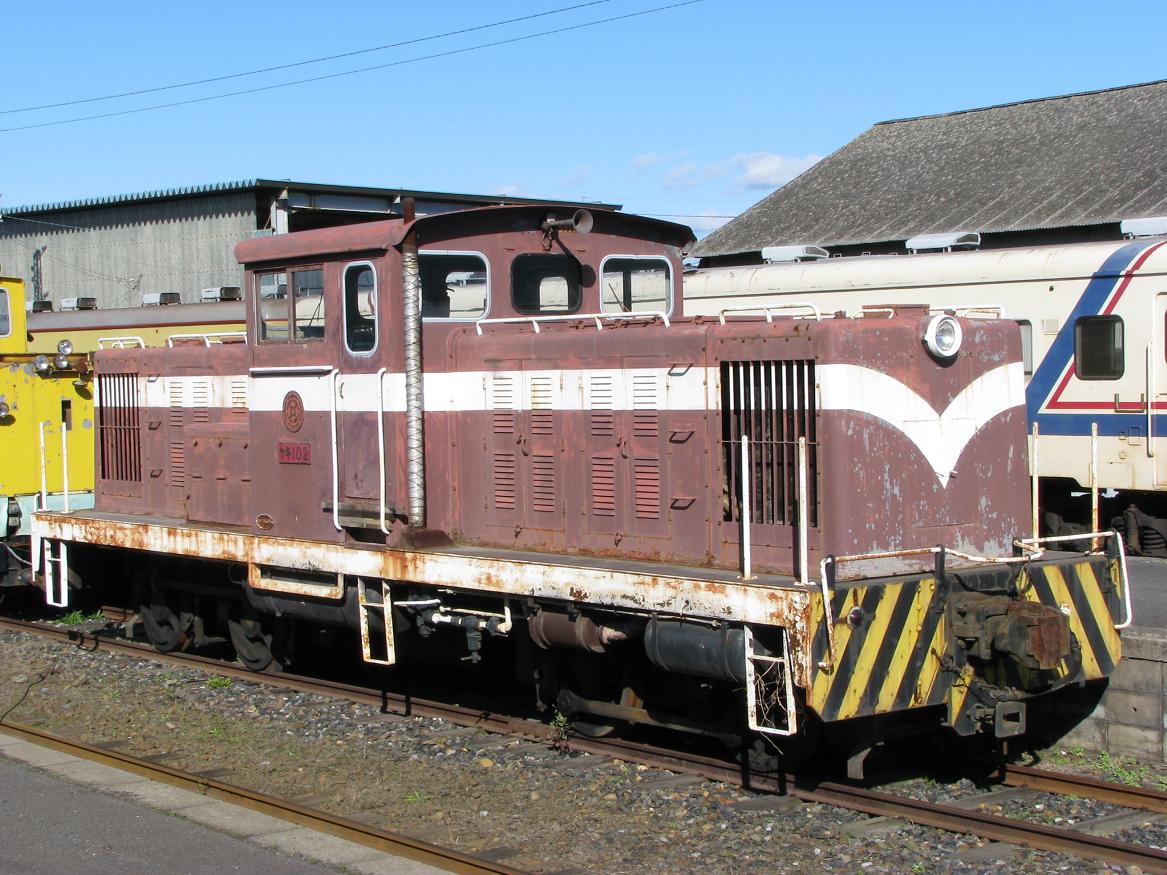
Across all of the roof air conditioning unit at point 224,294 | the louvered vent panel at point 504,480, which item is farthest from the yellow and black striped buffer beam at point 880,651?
the roof air conditioning unit at point 224,294

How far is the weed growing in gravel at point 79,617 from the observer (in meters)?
12.8

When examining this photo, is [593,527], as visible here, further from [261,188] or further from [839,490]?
[261,188]

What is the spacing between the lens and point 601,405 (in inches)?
297

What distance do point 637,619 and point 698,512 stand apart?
665 mm

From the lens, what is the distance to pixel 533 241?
8.23m

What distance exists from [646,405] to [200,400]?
4.29 m

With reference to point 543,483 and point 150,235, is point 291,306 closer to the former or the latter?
point 543,483

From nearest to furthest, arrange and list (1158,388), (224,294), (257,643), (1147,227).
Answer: (257,643) < (1158,388) < (1147,227) < (224,294)

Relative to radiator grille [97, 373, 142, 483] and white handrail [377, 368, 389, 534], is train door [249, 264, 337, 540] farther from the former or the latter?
radiator grille [97, 373, 142, 483]

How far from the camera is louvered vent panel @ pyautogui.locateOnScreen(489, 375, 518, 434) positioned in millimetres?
7941

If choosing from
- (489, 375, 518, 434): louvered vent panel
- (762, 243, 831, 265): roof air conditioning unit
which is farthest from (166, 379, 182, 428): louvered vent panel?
(762, 243, 831, 265): roof air conditioning unit

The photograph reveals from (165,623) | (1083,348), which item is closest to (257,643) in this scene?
(165,623)

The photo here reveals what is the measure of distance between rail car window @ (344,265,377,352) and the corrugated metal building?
15208 millimetres

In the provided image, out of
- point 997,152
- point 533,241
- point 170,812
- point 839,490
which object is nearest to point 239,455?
point 533,241
